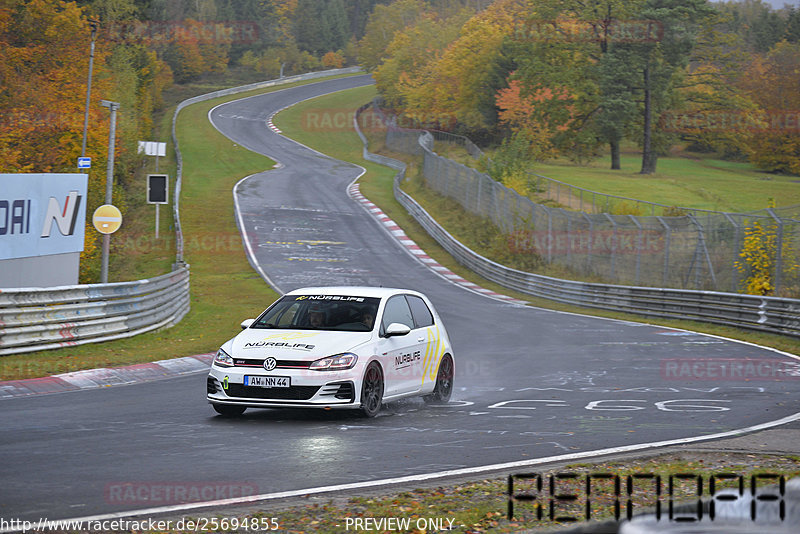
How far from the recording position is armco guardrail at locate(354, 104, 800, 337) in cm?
2354

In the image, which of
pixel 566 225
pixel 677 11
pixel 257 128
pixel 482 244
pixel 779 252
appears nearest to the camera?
pixel 779 252

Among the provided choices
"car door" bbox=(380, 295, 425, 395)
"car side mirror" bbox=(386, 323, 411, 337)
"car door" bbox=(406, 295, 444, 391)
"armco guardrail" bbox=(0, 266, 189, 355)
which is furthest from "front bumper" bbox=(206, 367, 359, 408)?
"armco guardrail" bbox=(0, 266, 189, 355)

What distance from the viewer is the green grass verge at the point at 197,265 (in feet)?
54.9

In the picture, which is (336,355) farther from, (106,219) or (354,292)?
(106,219)

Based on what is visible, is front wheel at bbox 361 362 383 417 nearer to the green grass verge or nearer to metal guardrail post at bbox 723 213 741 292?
the green grass verge

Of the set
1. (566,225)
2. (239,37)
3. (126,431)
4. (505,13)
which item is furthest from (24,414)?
(239,37)

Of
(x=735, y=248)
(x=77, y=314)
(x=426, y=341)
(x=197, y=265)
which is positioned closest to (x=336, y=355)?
(x=426, y=341)

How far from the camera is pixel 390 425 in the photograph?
35.7 ft

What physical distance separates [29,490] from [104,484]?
Result: 1.79ft

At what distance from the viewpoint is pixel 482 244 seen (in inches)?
1811

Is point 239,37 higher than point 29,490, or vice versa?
point 239,37

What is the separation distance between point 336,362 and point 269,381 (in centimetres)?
79

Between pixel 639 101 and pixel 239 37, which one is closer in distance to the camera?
pixel 639 101

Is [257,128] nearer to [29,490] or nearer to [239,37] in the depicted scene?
[239,37]
